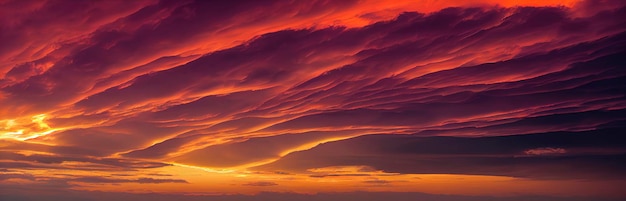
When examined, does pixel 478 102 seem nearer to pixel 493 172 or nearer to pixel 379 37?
pixel 379 37

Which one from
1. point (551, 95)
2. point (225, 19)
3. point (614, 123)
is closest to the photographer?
point (225, 19)

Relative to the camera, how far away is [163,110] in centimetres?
1420

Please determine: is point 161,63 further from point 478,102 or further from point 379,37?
point 478,102

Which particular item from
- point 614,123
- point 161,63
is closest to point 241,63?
point 161,63

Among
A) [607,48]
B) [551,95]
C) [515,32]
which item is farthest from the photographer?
[551,95]

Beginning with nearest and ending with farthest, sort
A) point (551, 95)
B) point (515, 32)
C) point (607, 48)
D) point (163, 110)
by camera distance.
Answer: point (515, 32)
point (607, 48)
point (551, 95)
point (163, 110)

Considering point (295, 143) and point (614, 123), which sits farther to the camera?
point (295, 143)

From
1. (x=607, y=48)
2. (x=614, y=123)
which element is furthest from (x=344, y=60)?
(x=614, y=123)

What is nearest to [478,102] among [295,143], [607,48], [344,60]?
[607,48]

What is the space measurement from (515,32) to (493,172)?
13.1 m

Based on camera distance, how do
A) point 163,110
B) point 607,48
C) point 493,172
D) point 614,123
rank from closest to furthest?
point 607,48 → point 163,110 → point 614,123 → point 493,172

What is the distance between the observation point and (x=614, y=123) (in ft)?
→ 51.8

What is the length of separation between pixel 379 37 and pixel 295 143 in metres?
8.16

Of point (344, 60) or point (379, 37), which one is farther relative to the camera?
point (344, 60)
